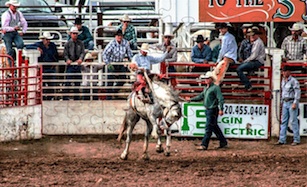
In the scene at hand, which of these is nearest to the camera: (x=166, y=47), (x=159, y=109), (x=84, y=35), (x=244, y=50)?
(x=159, y=109)

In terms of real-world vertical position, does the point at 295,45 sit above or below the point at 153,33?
below

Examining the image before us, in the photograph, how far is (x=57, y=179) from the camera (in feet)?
45.2

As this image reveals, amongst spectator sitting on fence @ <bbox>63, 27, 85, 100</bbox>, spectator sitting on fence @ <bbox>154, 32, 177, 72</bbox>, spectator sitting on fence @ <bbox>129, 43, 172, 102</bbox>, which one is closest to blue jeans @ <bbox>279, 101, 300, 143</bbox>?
spectator sitting on fence @ <bbox>154, 32, 177, 72</bbox>

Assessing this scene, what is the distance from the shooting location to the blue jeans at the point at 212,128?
1692 centimetres

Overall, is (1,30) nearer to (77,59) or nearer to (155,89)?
(77,59)

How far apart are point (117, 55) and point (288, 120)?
152 inches

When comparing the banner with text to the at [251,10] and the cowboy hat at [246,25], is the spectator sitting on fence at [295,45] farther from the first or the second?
the cowboy hat at [246,25]

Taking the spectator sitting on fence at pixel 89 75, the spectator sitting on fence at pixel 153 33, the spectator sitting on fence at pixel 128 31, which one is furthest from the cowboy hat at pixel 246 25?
the spectator sitting on fence at pixel 89 75

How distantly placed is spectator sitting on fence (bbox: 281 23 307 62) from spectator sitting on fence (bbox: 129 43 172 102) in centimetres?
315

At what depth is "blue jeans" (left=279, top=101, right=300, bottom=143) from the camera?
1733 centimetres

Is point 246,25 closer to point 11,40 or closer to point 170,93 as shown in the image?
point 170,93

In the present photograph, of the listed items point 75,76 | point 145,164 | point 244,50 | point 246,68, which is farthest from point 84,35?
point 145,164

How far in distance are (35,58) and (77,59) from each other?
0.94m

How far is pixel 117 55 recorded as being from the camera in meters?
18.1
